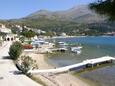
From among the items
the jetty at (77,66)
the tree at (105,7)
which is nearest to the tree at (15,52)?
the jetty at (77,66)

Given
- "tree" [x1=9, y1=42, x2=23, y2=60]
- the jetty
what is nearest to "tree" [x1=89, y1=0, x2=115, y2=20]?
the jetty

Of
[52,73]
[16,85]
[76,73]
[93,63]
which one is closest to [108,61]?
[93,63]

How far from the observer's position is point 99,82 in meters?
29.9

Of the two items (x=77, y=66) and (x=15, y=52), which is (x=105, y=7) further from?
(x=15, y=52)

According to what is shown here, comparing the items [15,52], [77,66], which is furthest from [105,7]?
[15,52]

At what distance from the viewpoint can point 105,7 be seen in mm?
6605

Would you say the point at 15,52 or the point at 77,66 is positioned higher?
the point at 15,52

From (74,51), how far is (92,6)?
68763mm

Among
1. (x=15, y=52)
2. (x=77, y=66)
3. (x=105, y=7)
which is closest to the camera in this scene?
(x=105, y=7)

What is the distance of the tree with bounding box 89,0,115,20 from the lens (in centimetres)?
657

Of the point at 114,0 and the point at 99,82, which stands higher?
the point at 114,0

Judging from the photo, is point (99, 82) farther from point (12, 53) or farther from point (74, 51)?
point (74, 51)

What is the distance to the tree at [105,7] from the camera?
6.57 meters

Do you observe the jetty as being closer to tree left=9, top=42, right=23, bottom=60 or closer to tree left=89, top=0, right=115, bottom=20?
tree left=9, top=42, right=23, bottom=60
